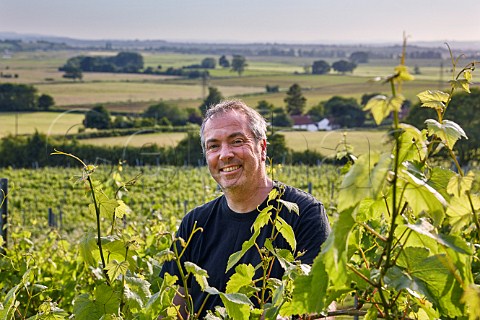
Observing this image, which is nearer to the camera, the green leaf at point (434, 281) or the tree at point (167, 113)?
the green leaf at point (434, 281)

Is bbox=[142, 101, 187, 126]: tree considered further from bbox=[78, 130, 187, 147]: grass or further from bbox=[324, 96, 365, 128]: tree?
bbox=[324, 96, 365, 128]: tree

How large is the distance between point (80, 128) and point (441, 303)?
45.4 meters

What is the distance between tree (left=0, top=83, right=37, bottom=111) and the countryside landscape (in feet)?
0.38

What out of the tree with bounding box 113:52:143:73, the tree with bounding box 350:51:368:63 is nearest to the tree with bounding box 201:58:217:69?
the tree with bounding box 113:52:143:73

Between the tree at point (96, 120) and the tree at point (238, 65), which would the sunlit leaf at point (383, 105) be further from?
the tree at point (238, 65)

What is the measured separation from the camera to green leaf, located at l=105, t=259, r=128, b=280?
1.22 metres

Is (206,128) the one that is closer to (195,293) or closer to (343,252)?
(195,293)

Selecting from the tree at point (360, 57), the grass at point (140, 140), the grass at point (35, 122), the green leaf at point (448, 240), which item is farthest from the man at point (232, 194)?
the tree at point (360, 57)

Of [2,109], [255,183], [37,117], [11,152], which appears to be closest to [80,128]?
[11,152]

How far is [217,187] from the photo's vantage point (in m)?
6.26

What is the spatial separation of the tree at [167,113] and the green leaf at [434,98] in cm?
5015

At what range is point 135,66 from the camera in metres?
89.6

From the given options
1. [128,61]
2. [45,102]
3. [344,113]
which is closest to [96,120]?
[45,102]

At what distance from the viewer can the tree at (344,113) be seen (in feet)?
160
